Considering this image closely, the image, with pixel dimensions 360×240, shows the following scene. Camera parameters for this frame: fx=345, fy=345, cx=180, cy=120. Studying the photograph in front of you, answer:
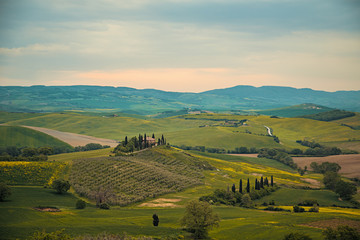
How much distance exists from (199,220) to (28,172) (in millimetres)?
73594

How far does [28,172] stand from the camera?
118500 millimetres

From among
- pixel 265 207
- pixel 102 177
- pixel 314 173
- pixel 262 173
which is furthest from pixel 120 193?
pixel 314 173

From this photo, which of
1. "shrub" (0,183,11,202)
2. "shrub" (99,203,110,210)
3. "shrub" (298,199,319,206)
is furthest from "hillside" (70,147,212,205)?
"shrub" (298,199,319,206)

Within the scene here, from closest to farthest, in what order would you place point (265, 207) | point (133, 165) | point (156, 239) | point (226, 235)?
point (156, 239) → point (226, 235) → point (265, 207) → point (133, 165)

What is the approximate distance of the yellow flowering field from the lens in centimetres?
11100

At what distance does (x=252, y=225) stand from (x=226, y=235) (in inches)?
328

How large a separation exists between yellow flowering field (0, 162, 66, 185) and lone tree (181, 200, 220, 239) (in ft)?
199

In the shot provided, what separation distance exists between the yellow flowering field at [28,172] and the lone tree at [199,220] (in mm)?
60787

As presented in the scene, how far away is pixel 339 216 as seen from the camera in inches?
3273

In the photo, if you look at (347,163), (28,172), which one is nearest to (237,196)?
(28,172)

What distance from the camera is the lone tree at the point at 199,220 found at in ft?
231

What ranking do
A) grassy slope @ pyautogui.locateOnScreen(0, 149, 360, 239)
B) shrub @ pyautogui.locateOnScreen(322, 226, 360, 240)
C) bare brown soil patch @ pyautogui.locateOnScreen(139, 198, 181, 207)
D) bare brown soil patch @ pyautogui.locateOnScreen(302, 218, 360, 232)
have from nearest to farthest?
shrub @ pyautogui.locateOnScreen(322, 226, 360, 240), grassy slope @ pyautogui.locateOnScreen(0, 149, 360, 239), bare brown soil patch @ pyautogui.locateOnScreen(302, 218, 360, 232), bare brown soil patch @ pyautogui.locateOnScreen(139, 198, 181, 207)

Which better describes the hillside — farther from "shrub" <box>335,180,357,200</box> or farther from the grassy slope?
"shrub" <box>335,180,357,200</box>

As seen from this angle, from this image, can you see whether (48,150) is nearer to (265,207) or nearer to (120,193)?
(120,193)
